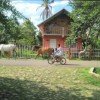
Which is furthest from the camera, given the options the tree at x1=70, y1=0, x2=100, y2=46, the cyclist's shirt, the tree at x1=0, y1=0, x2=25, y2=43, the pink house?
the pink house

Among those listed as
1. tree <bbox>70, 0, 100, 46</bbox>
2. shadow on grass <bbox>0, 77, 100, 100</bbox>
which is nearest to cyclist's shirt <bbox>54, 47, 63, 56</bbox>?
tree <bbox>70, 0, 100, 46</bbox>

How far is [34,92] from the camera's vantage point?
1257cm

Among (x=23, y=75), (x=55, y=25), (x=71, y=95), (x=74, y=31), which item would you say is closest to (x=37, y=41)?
(x=55, y=25)

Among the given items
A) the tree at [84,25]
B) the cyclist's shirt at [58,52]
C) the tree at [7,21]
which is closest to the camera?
the tree at [7,21]

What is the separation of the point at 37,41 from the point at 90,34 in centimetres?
2635

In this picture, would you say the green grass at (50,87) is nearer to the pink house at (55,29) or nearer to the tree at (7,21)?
the tree at (7,21)

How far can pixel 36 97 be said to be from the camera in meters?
11.7

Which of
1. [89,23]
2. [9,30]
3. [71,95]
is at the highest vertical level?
[89,23]

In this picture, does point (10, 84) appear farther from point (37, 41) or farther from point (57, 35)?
point (37, 41)

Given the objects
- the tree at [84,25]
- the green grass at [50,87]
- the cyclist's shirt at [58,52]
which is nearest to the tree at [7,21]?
the green grass at [50,87]

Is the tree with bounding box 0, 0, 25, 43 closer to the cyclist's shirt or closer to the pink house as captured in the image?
the cyclist's shirt

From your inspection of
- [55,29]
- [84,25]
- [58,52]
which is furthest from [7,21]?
[55,29]

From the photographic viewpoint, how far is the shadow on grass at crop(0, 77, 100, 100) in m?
11.6

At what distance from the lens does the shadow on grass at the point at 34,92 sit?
456 inches
